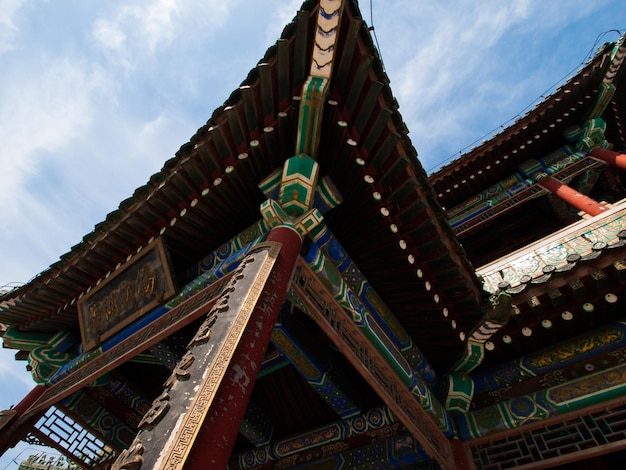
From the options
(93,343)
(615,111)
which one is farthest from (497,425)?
(615,111)

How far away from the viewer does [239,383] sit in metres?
2.10

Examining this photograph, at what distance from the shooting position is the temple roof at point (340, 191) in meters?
3.37

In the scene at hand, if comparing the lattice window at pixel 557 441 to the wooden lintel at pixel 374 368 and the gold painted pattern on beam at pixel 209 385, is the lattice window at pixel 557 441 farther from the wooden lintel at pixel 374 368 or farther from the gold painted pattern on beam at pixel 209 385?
the gold painted pattern on beam at pixel 209 385

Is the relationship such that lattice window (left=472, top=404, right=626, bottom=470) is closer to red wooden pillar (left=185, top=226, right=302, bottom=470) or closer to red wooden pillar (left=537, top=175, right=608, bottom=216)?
red wooden pillar (left=185, top=226, right=302, bottom=470)

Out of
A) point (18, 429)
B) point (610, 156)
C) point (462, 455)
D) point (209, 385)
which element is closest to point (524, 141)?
point (610, 156)

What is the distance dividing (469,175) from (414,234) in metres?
6.32

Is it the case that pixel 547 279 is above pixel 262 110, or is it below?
below

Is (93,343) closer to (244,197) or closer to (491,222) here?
(244,197)

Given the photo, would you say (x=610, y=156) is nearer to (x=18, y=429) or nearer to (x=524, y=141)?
(x=524, y=141)

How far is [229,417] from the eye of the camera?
6.35 feet

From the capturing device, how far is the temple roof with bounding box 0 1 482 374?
11.1ft

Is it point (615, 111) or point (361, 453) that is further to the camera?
point (615, 111)

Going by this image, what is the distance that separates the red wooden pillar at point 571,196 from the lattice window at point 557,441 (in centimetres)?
400

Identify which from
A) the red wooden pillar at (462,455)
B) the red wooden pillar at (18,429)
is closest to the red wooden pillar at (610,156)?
the red wooden pillar at (462,455)
